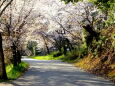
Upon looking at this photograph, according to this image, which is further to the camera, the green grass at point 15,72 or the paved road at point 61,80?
the green grass at point 15,72

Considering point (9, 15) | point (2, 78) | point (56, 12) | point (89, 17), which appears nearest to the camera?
point (2, 78)

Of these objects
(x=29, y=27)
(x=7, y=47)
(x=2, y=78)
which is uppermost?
(x=29, y=27)

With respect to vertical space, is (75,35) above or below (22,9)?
below

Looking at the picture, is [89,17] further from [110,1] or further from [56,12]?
[110,1]

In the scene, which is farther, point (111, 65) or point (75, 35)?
point (75, 35)

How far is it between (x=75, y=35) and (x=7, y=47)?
18378 millimetres

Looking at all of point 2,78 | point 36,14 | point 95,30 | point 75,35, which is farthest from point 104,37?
point 75,35

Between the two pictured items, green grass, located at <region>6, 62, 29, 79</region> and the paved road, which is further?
green grass, located at <region>6, 62, 29, 79</region>

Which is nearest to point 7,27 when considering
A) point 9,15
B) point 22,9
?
point 9,15

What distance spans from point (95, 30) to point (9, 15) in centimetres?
1050

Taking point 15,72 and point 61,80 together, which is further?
point 15,72

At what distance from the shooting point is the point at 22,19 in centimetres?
2688

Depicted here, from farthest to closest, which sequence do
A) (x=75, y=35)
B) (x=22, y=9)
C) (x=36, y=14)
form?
Result: (x=75, y=35)
(x=36, y=14)
(x=22, y=9)

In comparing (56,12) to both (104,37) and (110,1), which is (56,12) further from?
(110,1)
